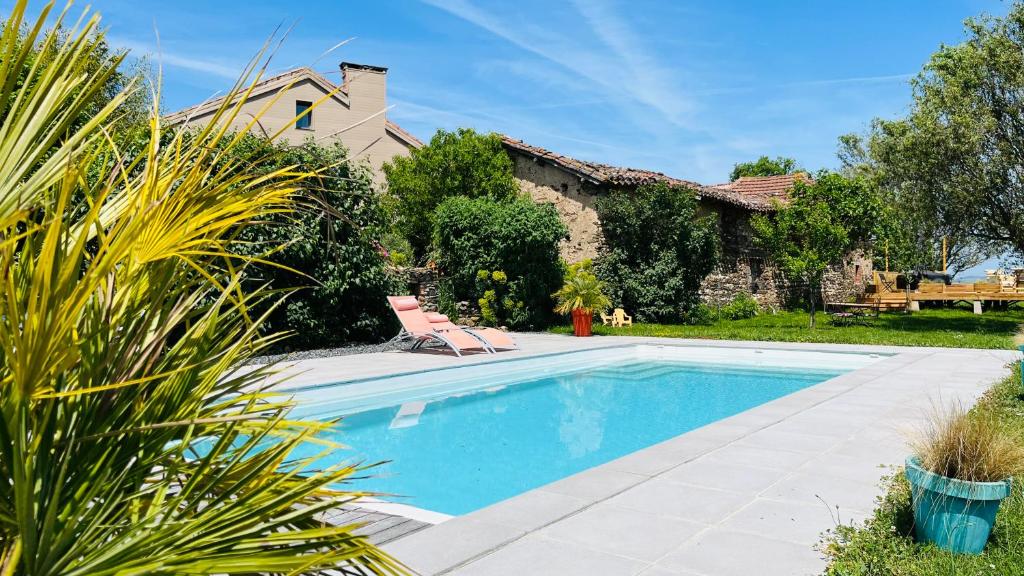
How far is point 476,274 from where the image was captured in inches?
678

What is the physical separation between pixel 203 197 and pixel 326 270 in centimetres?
1214

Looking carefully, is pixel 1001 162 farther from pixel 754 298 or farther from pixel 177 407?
pixel 177 407

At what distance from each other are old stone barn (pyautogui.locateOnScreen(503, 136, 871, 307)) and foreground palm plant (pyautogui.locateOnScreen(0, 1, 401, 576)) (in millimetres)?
17248

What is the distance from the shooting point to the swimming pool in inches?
255

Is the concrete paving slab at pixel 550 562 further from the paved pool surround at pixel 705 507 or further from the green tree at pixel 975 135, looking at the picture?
the green tree at pixel 975 135

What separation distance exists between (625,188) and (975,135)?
8.08 m

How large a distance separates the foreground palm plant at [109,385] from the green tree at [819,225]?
17.6 metres

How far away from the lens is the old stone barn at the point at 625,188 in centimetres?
1889

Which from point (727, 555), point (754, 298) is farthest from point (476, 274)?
point (727, 555)

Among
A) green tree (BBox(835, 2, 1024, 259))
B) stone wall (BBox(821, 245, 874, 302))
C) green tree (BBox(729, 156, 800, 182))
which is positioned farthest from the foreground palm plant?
green tree (BBox(729, 156, 800, 182))

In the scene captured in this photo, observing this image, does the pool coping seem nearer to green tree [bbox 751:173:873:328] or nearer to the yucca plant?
the yucca plant

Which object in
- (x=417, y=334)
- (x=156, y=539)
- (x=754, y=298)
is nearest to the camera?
(x=156, y=539)

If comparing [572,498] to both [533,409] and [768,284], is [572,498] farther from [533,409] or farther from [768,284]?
[768,284]

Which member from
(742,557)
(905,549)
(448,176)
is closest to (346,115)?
(448,176)
